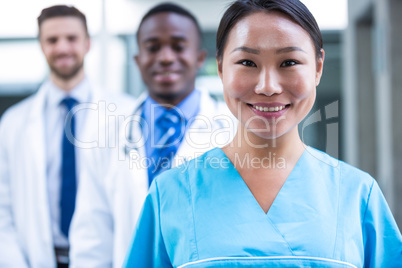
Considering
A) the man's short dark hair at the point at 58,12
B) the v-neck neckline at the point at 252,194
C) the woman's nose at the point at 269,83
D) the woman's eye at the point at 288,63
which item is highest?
the man's short dark hair at the point at 58,12

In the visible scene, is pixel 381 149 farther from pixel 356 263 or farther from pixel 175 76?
pixel 356 263

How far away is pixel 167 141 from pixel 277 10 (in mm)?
662

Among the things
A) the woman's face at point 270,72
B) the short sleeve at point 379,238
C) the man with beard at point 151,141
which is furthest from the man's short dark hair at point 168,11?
the short sleeve at point 379,238

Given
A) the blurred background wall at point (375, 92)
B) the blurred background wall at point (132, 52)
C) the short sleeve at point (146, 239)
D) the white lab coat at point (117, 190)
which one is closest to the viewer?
the short sleeve at point (146, 239)

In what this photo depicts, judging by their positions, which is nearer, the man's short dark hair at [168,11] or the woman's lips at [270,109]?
the woman's lips at [270,109]

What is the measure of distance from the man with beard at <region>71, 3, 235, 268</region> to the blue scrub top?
1.37ft

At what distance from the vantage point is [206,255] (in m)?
0.82

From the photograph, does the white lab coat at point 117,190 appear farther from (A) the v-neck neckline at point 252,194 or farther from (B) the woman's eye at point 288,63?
(B) the woman's eye at point 288,63

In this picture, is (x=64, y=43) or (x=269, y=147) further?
(x=64, y=43)

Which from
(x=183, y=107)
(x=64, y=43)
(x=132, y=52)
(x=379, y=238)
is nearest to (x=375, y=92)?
(x=132, y=52)

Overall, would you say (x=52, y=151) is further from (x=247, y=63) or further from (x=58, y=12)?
(x=247, y=63)

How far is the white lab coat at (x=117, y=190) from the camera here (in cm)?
134

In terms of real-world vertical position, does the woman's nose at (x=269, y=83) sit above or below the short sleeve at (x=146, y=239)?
above

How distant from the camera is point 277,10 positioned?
833 mm
